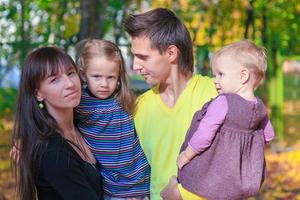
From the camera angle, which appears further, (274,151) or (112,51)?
(274,151)

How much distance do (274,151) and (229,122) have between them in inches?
298

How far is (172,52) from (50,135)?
0.69m

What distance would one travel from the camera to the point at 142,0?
10.5 meters

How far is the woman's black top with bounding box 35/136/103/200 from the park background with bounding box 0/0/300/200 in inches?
124

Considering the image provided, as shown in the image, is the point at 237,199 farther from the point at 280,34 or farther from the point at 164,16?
the point at 280,34

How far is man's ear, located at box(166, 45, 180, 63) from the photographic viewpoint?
2760 mm

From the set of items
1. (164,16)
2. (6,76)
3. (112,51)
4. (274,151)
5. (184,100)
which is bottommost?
(274,151)

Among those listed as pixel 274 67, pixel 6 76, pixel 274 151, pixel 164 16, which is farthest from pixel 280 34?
pixel 164 16

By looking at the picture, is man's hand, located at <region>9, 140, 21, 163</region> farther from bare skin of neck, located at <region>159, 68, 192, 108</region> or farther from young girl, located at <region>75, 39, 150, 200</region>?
bare skin of neck, located at <region>159, 68, 192, 108</region>

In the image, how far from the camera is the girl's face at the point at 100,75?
2.80 m

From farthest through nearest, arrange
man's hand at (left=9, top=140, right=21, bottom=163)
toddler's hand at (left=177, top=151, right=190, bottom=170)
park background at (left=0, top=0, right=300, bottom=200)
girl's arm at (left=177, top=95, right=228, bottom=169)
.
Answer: park background at (left=0, top=0, right=300, bottom=200) < man's hand at (left=9, top=140, right=21, bottom=163) < toddler's hand at (left=177, top=151, right=190, bottom=170) < girl's arm at (left=177, top=95, right=228, bottom=169)

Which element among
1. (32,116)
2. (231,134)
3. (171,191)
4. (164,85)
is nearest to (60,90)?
(32,116)

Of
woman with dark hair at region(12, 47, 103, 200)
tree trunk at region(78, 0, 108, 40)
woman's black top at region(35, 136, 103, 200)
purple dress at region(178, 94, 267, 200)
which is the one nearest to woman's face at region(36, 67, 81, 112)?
woman with dark hair at region(12, 47, 103, 200)

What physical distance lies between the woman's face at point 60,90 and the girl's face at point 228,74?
0.63m
